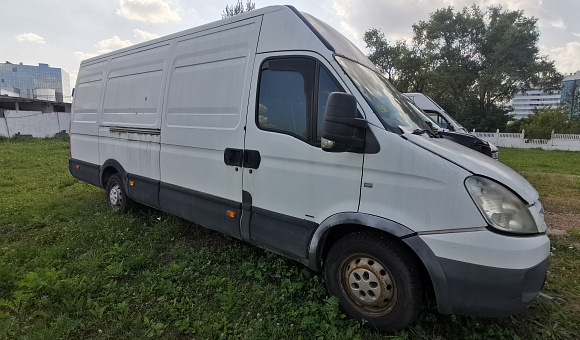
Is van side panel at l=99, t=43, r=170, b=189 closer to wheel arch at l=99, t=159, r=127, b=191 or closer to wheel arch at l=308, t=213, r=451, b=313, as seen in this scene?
wheel arch at l=99, t=159, r=127, b=191

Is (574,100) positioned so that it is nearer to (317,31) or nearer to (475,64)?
(475,64)

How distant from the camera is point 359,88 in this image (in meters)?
2.56

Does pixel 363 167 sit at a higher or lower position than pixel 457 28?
lower

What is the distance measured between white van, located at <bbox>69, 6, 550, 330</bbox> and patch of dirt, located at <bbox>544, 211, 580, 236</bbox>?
126 inches

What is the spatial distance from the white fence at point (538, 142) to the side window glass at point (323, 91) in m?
20.2

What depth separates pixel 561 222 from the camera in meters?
5.18

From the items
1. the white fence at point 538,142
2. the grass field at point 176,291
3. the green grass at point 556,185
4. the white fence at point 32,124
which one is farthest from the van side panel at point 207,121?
the white fence at point 32,124

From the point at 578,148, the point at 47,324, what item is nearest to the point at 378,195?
the point at 47,324

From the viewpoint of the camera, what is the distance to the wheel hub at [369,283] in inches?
94.2

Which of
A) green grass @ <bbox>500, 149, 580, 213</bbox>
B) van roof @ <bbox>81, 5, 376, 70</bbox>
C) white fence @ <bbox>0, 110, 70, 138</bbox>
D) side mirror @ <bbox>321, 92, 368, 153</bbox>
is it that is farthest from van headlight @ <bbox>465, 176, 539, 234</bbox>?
white fence @ <bbox>0, 110, 70, 138</bbox>

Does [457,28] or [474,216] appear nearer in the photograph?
[474,216]

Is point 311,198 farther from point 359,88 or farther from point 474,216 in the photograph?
point 474,216

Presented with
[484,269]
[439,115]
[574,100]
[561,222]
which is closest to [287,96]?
[484,269]

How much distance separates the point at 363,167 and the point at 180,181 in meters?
2.44
